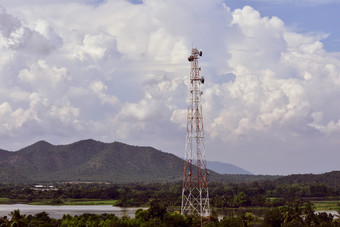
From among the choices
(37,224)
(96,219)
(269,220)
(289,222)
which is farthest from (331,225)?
(37,224)

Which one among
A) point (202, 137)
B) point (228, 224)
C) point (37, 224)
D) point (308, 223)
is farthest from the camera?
point (308, 223)

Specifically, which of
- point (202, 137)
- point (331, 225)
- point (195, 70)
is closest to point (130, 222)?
point (202, 137)

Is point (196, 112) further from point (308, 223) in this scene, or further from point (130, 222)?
point (308, 223)

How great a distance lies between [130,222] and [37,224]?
20066mm

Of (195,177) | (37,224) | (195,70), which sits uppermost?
(195,70)

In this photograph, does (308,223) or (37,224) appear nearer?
(37,224)

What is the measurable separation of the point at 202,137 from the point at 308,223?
41.3 m

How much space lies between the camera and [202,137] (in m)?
85.3

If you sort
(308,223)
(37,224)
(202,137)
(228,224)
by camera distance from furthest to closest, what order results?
(308,223) → (37,224) → (228,224) → (202,137)

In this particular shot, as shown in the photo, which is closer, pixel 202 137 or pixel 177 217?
pixel 202 137

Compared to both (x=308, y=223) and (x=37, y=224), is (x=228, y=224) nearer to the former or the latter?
(x=308, y=223)

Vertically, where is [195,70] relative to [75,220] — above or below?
above

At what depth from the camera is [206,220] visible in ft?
315

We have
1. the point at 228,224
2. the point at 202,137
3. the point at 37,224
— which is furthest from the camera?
the point at 37,224
